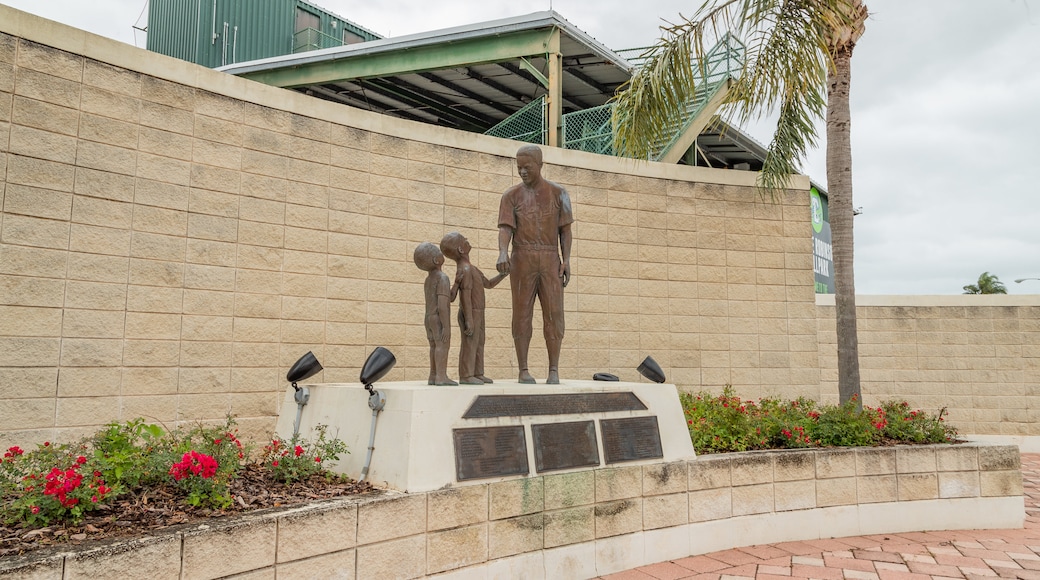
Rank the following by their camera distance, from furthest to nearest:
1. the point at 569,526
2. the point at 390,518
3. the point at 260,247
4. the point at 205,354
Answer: the point at 260,247 → the point at 205,354 → the point at 569,526 → the point at 390,518

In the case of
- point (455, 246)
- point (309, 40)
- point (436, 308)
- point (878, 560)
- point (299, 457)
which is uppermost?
point (309, 40)

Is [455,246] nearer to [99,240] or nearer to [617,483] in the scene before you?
[617,483]

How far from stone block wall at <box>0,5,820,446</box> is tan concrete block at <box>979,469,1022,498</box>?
143 inches

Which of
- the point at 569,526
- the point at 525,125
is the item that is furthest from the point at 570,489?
the point at 525,125

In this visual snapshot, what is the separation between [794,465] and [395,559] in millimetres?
3584

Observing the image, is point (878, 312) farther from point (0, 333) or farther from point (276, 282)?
point (0, 333)

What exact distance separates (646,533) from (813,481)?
177cm

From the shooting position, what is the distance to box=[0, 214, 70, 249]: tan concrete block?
18.7 feet

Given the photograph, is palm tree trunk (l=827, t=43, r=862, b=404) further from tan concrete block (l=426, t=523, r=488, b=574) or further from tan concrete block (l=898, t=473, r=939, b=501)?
tan concrete block (l=426, t=523, r=488, b=574)

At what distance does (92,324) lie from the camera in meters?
6.08

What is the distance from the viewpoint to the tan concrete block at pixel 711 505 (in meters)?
5.41

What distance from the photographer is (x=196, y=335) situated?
6668 mm

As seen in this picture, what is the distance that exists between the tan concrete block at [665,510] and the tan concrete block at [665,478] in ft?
0.14

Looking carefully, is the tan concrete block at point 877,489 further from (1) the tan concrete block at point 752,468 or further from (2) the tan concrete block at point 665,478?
(2) the tan concrete block at point 665,478
